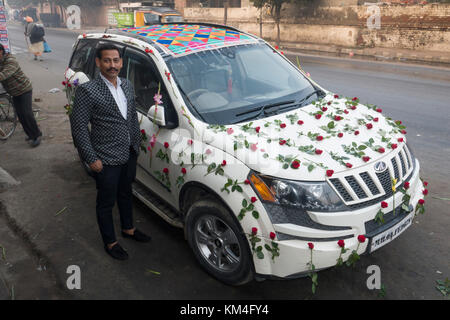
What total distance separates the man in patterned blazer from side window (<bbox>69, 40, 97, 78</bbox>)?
1.86 m

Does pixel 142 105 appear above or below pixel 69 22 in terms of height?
below

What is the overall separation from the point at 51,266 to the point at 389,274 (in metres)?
3.00

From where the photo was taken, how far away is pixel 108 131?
3221 mm

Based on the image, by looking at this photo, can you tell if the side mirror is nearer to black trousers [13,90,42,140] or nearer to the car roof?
the car roof

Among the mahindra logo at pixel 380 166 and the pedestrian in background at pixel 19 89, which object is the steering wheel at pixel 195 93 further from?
the pedestrian in background at pixel 19 89

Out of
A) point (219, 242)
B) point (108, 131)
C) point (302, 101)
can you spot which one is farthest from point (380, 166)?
point (108, 131)

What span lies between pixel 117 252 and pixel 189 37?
92.8 inches

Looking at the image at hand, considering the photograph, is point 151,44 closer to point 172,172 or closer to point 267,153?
point 172,172

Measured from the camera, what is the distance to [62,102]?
968 cm

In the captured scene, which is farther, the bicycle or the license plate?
the bicycle

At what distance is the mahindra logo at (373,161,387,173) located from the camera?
114 inches

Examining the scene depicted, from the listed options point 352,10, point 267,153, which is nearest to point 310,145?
point 267,153

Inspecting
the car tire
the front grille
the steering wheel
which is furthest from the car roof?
the front grille

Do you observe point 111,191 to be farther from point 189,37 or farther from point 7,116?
point 7,116
